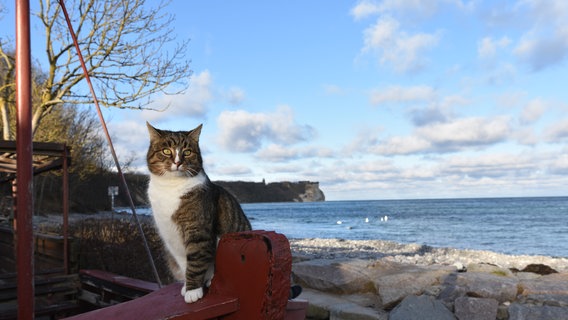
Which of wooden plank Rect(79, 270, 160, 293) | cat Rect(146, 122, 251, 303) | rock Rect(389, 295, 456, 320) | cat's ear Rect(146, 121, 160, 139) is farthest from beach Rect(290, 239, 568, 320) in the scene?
cat's ear Rect(146, 121, 160, 139)

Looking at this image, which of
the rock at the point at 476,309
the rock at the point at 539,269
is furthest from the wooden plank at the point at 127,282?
the rock at the point at 539,269

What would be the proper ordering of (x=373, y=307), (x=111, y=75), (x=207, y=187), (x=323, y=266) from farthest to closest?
(x=111, y=75) → (x=323, y=266) → (x=373, y=307) → (x=207, y=187)

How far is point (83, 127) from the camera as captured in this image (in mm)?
28203

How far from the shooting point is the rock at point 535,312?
499 centimetres

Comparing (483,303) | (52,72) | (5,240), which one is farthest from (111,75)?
(483,303)

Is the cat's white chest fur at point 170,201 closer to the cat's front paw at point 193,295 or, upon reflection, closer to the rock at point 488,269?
the cat's front paw at point 193,295

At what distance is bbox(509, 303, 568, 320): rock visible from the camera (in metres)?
4.99

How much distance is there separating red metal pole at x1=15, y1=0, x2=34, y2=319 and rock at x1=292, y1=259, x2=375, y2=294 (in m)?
5.18

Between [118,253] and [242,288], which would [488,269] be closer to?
[118,253]

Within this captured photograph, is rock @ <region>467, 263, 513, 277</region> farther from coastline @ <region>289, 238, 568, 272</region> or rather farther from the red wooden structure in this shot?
the red wooden structure

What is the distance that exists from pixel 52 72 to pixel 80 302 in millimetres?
12906

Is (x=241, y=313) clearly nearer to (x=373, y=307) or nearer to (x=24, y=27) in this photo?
(x=24, y=27)

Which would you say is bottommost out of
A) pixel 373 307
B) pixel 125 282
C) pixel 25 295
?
pixel 373 307

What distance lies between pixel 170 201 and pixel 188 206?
118mm
